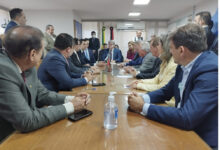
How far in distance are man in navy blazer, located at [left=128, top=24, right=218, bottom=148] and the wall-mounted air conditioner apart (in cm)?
832

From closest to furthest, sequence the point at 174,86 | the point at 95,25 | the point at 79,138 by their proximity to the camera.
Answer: the point at 79,138, the point at 174,86, the point at 95,25

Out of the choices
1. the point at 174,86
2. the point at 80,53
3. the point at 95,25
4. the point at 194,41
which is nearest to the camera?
the point at 194,41

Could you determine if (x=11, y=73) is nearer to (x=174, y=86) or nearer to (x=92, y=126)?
(x=92, y=126)

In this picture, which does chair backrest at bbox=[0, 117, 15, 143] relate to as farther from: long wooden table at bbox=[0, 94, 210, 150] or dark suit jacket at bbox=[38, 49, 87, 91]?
dark suit jacket at bbox=[38, 49, 87, 91]

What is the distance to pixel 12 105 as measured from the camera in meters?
0.84

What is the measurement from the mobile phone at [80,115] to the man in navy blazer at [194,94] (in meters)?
0.29

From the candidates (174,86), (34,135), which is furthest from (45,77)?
(174,86)

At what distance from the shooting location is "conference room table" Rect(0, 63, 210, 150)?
2.52 ft

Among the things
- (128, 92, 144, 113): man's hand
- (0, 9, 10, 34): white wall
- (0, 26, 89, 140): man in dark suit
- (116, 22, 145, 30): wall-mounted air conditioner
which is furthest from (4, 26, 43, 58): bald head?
(116, 22, 145, 30): wall-mounted air conditioner

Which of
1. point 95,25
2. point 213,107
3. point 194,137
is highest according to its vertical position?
point 95,25

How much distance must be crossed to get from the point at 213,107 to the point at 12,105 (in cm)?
103

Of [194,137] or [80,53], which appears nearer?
[194,137]

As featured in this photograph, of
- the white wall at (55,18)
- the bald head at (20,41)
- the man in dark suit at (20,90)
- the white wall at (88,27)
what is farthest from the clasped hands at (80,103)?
the white wall at (88,27)

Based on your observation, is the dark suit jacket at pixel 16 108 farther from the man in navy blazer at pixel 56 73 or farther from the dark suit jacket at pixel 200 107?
the man in navy blazer at pixel 56 73
